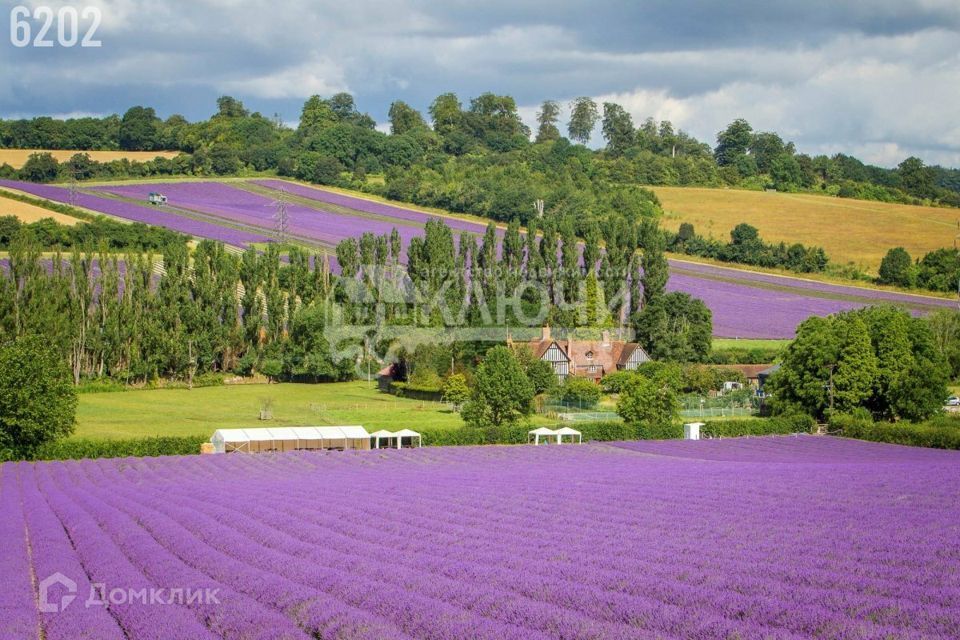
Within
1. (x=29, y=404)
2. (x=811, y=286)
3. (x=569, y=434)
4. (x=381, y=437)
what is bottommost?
(x=381, y=437)

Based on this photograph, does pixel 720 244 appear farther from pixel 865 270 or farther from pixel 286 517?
pixel 286 517

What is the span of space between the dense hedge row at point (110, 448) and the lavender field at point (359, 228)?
44754 mm

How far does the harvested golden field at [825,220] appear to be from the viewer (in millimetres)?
107750

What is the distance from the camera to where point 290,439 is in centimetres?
4928

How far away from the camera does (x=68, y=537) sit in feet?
71.1

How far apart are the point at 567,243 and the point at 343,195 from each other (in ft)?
164

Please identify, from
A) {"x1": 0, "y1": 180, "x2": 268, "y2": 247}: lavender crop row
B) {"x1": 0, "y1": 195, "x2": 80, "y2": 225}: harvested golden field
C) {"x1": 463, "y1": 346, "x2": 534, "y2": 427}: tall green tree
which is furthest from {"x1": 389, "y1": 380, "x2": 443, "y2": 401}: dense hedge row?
{"x1": 0, "y1": 195, "x2": 80, "y2": 225}: harvested golden field

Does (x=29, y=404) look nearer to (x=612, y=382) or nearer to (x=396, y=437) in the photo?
(x=396, y=437)

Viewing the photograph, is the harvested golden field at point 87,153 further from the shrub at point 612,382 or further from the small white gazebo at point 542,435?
the small white gazebo at point 542,435

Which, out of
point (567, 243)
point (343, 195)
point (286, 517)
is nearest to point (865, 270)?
point (567, 243)

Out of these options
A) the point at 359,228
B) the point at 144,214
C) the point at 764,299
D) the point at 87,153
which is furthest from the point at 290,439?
the point at 87,153

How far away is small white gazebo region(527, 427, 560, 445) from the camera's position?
50594 mm

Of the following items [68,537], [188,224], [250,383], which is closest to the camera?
[68,537]

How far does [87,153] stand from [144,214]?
38.7m
